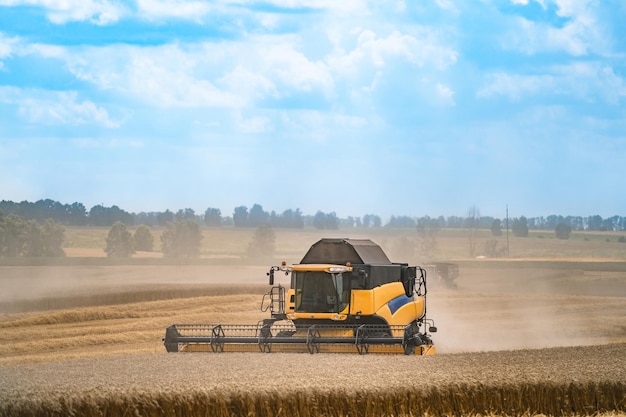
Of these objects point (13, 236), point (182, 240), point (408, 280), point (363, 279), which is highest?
point (13, 236)

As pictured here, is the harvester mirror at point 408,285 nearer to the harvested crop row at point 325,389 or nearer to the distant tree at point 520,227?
the harvested crop row at point 325,389

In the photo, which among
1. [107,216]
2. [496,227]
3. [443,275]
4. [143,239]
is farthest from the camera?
[496,227]

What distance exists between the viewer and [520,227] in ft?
545

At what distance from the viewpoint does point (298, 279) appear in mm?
23234

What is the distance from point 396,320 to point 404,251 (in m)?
79.6

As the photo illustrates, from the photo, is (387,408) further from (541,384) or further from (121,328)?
(121,328)

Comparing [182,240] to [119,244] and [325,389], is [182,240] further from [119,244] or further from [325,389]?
[325,389]

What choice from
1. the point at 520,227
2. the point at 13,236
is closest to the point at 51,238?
the point at 13,236

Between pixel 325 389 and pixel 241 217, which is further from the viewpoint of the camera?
pixel 241 217

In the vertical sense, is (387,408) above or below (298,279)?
below

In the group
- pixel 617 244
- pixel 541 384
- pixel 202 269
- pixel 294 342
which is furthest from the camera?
pixel 617 244

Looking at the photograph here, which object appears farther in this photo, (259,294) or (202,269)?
(202,269)


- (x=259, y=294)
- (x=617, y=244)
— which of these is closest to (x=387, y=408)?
(x=259, y=294)

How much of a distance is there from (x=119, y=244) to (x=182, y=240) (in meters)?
7.33
